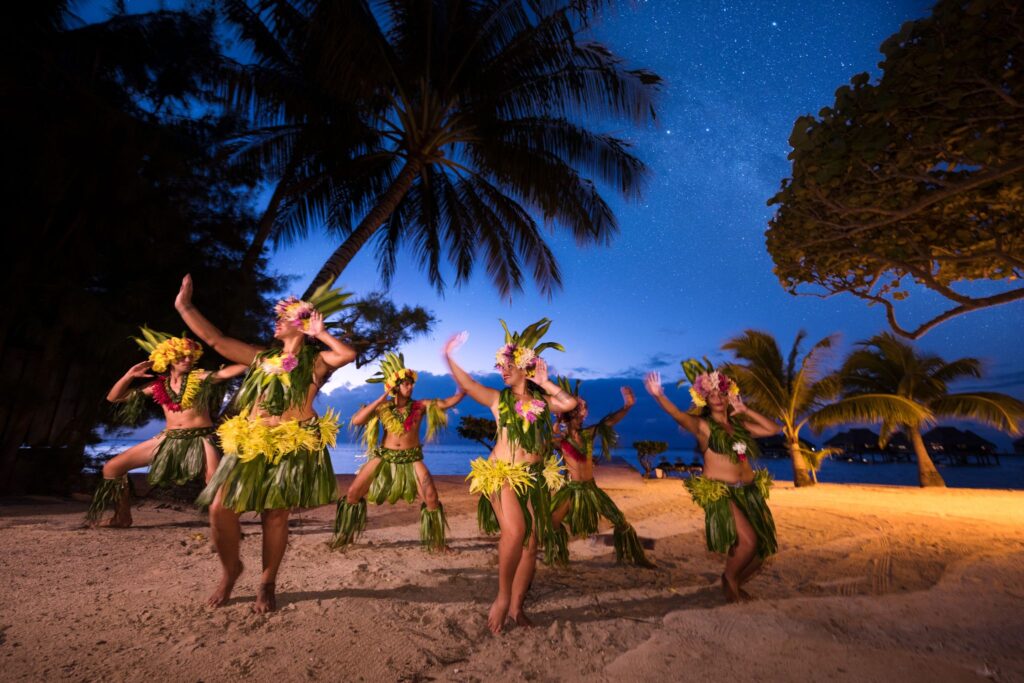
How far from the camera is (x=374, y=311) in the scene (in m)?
10.7

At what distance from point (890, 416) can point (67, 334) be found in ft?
53.6

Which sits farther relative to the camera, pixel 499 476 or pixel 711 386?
pixel 711 386

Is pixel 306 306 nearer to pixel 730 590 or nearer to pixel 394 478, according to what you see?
pixel 394 478

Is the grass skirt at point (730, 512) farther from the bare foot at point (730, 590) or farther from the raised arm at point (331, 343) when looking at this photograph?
the raised arm at point (331, 343)

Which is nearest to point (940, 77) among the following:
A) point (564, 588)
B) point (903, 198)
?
point (903, 198)

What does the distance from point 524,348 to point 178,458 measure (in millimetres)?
3415

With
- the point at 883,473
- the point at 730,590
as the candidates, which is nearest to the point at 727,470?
the point at 730,590

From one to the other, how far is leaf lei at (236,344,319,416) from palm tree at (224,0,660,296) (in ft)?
12.9

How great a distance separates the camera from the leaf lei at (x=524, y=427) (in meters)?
2.88

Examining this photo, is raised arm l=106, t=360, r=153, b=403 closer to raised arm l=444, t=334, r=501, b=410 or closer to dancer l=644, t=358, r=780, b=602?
raised arm l=444, t=334, r=501, b=410

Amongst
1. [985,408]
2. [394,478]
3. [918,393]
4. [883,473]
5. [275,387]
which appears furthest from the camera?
[883,473]

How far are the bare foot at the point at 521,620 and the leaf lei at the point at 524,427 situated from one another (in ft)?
2.92

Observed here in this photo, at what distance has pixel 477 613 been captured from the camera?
292cm

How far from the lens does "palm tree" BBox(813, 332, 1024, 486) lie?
11.9 metres
